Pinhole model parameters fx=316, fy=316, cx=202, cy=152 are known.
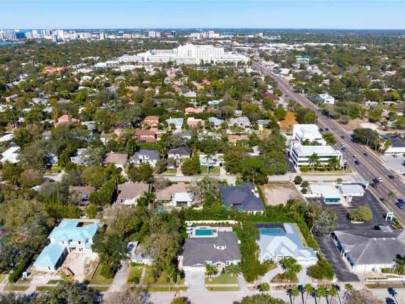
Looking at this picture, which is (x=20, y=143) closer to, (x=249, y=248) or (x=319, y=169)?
(x=249, y=248)

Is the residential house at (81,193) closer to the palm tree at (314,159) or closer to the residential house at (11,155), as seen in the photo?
the residential house at (11,155)

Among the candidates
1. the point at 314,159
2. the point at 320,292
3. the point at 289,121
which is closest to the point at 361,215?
the point at 314,159

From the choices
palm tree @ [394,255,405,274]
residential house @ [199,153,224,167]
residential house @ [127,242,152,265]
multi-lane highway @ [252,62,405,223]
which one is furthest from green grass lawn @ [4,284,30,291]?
multi-lane highway @ [252,62,405,223]

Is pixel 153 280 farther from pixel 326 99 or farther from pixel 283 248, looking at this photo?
pixel 326 99

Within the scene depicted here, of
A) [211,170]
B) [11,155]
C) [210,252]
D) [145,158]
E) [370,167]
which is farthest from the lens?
[11,155]

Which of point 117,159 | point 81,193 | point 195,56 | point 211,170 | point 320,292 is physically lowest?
point 211,170

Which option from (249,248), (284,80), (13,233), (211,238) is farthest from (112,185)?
(284,80)
